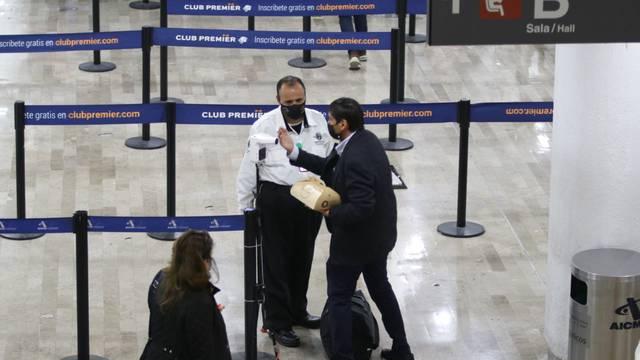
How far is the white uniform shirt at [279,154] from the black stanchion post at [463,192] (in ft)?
6.70

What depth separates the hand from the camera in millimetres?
8641

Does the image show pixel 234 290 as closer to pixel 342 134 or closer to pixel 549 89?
pixel 342 134

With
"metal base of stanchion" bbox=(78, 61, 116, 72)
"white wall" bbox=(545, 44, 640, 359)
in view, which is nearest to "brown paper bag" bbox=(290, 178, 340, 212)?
"white wall" bbox=(545, 44, 640, 359)

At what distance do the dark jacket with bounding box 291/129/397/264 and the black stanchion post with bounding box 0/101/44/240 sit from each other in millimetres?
3125

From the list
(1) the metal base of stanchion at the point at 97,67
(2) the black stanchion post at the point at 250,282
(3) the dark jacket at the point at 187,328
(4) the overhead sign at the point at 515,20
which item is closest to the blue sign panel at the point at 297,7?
(1) the metal base of stanchion at the point at 97,67

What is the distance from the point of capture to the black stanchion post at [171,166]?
10906 millimetres

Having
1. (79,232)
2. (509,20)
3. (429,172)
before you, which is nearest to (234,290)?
(79,232)

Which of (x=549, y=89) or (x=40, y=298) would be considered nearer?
(x=40, y=298)

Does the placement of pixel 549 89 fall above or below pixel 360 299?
above

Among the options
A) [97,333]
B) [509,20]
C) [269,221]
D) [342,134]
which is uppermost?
[509,20]

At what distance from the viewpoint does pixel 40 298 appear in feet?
32.4

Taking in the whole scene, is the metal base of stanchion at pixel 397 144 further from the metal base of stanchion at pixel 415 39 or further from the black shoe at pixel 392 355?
the black shoe at pixel 392 355

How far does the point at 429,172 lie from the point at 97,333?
4118 millimetres

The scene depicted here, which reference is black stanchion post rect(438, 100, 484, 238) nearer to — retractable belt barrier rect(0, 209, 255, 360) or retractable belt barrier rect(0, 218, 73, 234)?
retractable belt barrier rect(0, 209, 255, 360)
